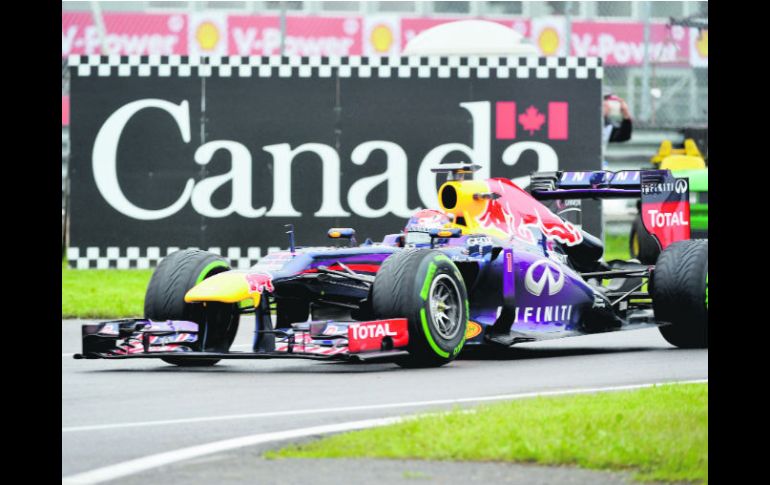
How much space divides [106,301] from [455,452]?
32.2 ft

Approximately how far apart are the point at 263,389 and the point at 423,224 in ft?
8.61

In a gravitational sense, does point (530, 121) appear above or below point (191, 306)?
above

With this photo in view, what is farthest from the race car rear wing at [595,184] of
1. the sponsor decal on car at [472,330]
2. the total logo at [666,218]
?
the sponsor decal on car at [472,330]

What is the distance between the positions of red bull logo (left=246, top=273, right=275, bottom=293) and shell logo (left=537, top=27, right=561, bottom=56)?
48.0 feet

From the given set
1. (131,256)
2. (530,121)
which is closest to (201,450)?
(131,256)

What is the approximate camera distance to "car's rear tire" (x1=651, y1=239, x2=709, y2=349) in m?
11.7

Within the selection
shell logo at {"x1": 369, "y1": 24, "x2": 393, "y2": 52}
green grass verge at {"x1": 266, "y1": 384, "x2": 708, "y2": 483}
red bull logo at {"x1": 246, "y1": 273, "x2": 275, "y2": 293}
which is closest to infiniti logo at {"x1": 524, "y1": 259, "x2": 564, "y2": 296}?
red bull logo at {"x1": 246, "y1": 273, "x2": 275, "y2": 293}

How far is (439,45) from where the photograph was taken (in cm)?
2361

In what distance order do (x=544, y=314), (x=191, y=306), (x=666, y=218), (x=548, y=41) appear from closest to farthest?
(x=191, y=306) < (x=544, y=314) < (x=666, y=218) < (x=548, y=41)

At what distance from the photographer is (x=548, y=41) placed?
81.6 ft

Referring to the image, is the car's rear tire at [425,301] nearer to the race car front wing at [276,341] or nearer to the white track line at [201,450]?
the race car front wing at [276,341]

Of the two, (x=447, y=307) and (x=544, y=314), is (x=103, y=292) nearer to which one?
(x=544, y=314)
